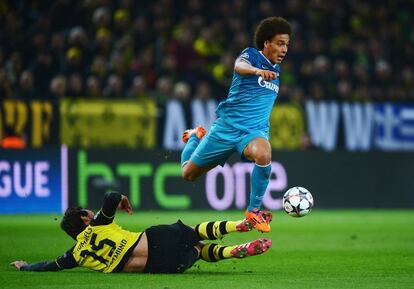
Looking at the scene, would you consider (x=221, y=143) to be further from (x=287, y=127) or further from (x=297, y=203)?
(x=287, y=127)

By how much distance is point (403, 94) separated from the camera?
22.4m

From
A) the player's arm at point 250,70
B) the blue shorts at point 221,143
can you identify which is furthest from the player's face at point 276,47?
the blue shorts at point 221,143

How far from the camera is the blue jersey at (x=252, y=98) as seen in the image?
9.98 m

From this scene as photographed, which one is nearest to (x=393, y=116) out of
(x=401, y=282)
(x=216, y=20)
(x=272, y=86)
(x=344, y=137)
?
(x=344, y=137)

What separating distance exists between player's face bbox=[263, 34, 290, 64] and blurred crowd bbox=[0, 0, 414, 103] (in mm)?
8866

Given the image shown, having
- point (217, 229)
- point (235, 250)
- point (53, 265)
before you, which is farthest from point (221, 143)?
point (53, 265)

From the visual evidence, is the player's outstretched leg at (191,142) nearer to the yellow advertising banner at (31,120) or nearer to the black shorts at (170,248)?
the black shorts at (170,248)

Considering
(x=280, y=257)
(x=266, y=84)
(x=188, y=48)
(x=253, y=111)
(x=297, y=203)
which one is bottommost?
(x=280, y=257)

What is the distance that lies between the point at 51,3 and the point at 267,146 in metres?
12.3

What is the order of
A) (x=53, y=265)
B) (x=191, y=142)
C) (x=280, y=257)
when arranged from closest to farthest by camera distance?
(x=53, y=265) → (x=191, y=142) → (x=280, y=257)

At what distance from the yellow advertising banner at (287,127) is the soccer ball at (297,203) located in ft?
33.1

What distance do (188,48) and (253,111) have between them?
10953 mm

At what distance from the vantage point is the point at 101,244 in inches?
344

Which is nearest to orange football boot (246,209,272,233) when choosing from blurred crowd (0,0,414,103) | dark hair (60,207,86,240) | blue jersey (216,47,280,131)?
blue jersey (216,47,280,131)
